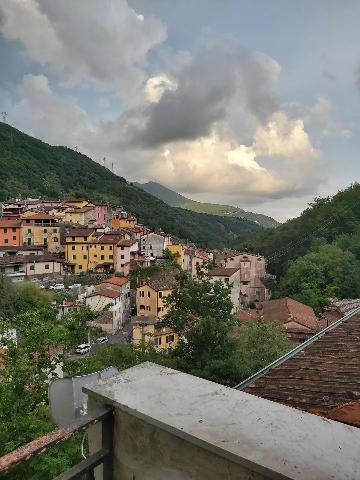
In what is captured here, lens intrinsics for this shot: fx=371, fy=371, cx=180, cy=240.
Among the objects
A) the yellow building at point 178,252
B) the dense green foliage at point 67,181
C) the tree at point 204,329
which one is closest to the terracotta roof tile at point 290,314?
the tree at point 204,329

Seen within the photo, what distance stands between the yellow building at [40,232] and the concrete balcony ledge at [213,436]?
5098cm

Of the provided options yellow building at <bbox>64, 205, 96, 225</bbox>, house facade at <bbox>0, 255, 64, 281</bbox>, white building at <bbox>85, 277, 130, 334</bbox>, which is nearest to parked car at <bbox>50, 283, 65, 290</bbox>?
house facade at <bbox>0, 255, 64, 281</bbox>

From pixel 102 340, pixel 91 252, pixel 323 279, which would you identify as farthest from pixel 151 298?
pixel 323 279

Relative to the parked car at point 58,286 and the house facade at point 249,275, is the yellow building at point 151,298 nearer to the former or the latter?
the parked car at point 58,286

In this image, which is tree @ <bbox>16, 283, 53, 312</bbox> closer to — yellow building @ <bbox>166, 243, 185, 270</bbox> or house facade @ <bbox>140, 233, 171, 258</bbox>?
house facade @ <bbox>140, 233, 171, 258</bbox>

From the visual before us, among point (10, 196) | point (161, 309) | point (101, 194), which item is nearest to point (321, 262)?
point (161, 309)

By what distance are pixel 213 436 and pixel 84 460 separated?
0.66 meters

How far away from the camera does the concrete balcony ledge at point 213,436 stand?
1511mm

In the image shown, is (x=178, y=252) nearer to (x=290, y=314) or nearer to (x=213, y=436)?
(x=290, y=314)

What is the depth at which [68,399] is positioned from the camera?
222 centimetres

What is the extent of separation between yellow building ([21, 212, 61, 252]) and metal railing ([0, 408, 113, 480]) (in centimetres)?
5097

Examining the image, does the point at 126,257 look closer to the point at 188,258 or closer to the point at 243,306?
the point at 188,258

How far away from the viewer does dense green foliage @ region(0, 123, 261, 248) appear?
92375mm

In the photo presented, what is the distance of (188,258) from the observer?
2147 inches
